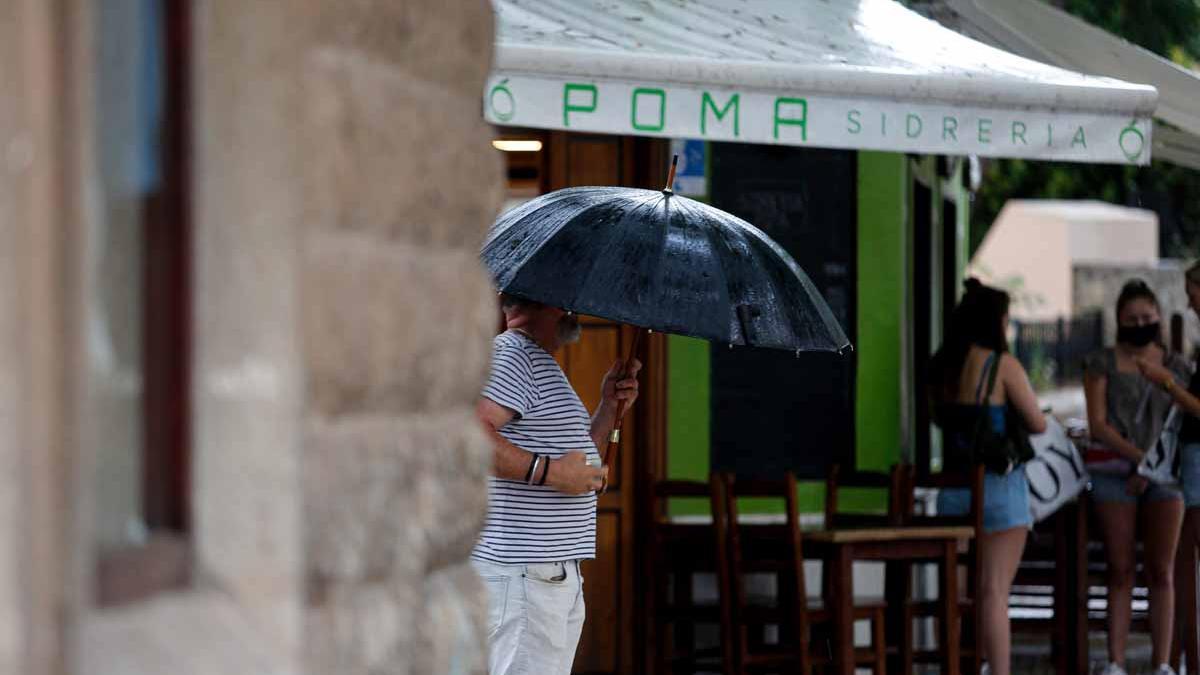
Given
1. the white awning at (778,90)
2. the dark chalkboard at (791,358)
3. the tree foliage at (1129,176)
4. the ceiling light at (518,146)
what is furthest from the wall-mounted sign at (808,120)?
the tree foliage at (1129,176)

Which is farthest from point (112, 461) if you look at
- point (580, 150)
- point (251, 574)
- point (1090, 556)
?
point (1090, 556)

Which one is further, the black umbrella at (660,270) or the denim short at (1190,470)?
the denim short at (1190,470)

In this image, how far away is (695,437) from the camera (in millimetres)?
8391

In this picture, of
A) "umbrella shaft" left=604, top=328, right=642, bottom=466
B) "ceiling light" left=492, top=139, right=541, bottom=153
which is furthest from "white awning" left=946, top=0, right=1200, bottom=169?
"umbrella shaft" left=604, top=328, right=642, bottom=466

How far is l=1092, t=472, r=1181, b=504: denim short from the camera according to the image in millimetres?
8689

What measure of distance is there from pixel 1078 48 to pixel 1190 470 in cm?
202

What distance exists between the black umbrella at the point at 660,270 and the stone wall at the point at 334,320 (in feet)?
6.29

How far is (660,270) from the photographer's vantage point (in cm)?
511

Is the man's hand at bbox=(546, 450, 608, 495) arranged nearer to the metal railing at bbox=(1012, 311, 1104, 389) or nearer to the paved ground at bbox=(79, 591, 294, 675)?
the paved ground at bbox=(79, 591, 294, 675)

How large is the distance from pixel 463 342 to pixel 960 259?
399 inches

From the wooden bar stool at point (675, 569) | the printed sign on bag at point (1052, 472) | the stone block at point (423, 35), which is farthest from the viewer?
the printed sign on bag at point (1052, 472)

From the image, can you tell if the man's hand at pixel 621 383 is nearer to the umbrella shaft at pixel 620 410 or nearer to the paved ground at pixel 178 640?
the umbrella shaft at pixel 620 410

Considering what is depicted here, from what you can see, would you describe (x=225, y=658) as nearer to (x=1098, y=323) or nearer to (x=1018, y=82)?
(x=1018, y=82)

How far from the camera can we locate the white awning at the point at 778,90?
19.2 feet
